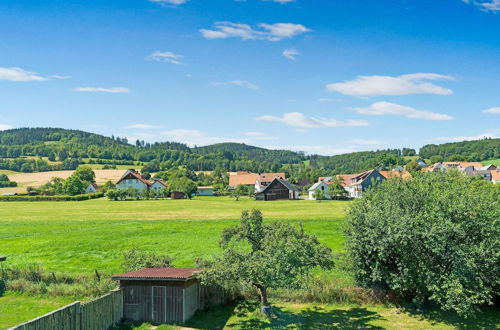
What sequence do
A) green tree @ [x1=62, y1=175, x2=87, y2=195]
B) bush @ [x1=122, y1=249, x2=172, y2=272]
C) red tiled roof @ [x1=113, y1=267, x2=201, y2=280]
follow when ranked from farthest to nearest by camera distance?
green tree @ [x1=62, y1=175, x2=87, y2=195] → bush @ [x1=122, y1=249, x2=172, y2=272] → red tiled roof @ [x1=113, y1=267, x2=201, y2=280]

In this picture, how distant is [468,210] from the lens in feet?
71.2

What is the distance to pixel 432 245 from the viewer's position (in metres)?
20.9

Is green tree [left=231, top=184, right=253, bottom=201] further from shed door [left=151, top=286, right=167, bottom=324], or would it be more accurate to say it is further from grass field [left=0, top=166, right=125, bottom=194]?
shed door [left=151, top=286, right=167, bottom=324]

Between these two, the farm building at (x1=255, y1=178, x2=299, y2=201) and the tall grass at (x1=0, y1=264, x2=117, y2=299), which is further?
the farm building at (x1=255, y1=178, x2=299, y2=201)

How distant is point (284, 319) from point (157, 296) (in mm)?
6348

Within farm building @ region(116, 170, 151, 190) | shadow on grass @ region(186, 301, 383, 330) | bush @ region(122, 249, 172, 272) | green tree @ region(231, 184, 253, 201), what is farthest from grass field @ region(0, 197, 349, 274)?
farm building @ region(116, 170, 151, 190)

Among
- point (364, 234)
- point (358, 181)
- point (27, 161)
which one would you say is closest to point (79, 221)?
point (364, 234)

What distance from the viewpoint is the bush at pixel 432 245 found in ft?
65.9

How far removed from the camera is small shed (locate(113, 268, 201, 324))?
19.8 m

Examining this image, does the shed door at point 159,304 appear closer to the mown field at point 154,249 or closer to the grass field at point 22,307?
the mown field at point 154,249

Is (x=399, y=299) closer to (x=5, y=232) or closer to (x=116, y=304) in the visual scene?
(x=116, y=304)

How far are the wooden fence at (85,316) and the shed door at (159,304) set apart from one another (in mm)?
1654

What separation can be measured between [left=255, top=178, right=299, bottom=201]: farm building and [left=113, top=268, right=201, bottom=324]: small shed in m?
89.1

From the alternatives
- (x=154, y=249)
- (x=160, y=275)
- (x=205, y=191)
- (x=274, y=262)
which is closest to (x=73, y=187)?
(x=205, y=191)
